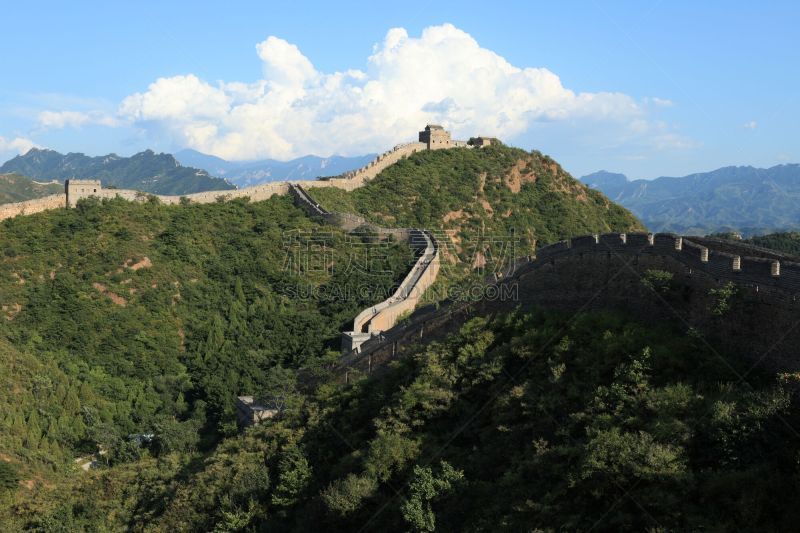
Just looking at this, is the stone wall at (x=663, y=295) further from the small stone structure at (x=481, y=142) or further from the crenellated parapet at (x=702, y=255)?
the small stone structure at (x=481, y=142)

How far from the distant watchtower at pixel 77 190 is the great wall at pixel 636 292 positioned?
1761 centimetres

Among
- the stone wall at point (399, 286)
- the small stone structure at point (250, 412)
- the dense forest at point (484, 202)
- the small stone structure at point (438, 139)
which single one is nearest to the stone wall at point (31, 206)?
the stone wall at point (399, 286)

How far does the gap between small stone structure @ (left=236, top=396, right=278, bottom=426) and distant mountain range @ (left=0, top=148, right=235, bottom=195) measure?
316 ft

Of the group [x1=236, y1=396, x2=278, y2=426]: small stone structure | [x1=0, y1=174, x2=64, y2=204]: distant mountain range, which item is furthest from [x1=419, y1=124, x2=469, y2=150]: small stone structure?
[x1=0, y1=174, x2=64, y2=204]: distant mountain range

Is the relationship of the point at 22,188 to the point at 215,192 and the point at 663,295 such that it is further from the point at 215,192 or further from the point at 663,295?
the point at 663,295

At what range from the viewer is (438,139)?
49406mm

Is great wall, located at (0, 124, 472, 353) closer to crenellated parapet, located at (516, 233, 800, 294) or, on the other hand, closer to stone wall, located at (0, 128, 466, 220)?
stone wall, located at (0, 128, 466, 220)

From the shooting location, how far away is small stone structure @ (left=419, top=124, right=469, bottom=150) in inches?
1940

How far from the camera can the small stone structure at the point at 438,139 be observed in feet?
162

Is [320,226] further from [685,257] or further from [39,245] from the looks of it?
[685,257]

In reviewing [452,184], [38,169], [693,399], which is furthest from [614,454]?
[38,169]

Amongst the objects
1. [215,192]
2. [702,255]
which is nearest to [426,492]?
[702,255]

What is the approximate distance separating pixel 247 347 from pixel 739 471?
22.3 meters

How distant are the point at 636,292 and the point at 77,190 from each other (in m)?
30.4
